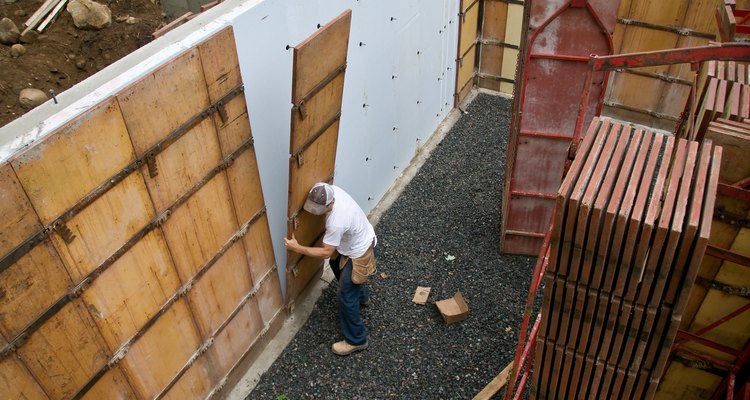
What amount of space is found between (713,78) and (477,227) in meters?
3.33

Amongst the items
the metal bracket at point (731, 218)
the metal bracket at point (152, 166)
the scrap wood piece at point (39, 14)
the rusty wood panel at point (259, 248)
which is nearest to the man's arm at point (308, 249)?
the rusty wood panel at point (259, 248)

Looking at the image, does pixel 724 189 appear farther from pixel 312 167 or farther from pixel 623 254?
pixel 312 167

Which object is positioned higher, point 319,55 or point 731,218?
point 319,55

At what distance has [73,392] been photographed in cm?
385

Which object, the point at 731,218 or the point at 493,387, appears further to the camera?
the point at 493,387

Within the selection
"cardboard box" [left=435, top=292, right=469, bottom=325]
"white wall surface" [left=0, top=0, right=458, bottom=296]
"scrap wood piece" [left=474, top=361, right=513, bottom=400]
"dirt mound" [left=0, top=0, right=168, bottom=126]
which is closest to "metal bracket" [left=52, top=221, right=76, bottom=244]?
"white wall surface" [left=0, top=0, right=458, bottom=296]

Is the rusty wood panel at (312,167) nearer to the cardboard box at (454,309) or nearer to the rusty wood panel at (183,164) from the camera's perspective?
the rusty wood panel at (183,164)

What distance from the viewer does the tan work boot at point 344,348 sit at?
5.97m

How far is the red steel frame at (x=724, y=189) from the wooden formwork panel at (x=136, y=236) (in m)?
2.55

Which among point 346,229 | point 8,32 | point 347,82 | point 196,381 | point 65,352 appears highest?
point 347,82

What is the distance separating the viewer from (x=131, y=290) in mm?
4082

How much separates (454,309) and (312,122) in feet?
8.68

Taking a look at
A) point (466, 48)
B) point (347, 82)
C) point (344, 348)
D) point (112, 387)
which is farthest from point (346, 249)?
point (466, 48)

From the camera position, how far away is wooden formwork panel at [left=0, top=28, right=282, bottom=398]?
10.8ft
